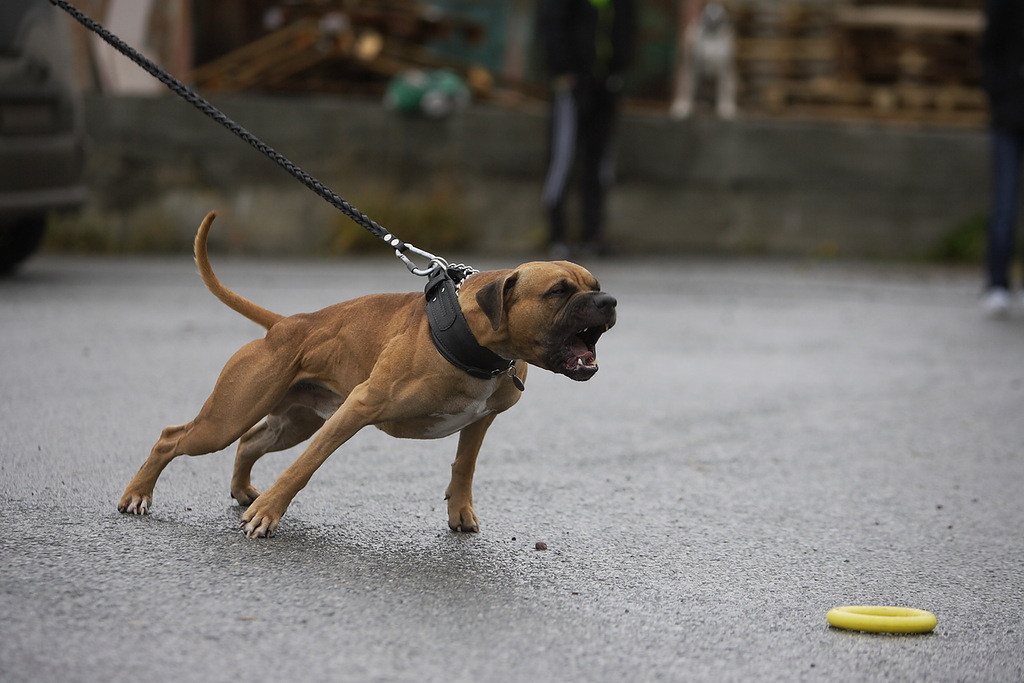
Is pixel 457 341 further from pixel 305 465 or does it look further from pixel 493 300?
pixel 305 465

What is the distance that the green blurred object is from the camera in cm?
1205

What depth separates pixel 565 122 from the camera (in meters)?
11.6

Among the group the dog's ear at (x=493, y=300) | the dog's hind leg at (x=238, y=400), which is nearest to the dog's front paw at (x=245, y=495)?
the dog's hind leg at (x=238, y=400)

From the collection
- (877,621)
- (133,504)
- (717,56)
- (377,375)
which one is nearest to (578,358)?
(377,375)

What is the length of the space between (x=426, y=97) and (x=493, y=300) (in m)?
8.85

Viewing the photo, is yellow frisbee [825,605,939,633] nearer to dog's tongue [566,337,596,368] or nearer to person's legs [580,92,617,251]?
dog's tongue [566,337,596,368]

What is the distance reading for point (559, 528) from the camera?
4.16 metres

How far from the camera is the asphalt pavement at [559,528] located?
3018mm

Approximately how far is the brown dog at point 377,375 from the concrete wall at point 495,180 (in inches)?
304

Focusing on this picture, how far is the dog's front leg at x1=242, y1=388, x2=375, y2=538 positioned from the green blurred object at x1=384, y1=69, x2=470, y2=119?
8.66 meters

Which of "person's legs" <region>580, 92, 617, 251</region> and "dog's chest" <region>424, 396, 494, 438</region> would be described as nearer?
"dog's chest" <region>424, 396, 494, 438</region>

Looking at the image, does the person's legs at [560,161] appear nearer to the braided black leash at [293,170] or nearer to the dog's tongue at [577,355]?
the braided black leash at [293,170]

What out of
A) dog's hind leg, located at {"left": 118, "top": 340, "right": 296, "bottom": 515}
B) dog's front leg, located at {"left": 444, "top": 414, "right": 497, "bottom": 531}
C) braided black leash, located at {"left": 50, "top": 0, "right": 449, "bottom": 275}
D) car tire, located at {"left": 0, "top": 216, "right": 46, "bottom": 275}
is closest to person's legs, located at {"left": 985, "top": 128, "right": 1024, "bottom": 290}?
braided black leash, located at {"left": 50, "top": 0, "right": 449, "bottom": 275}

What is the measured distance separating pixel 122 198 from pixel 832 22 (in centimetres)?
746
